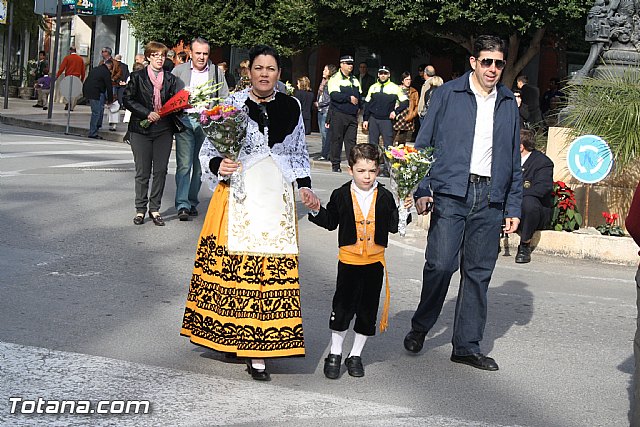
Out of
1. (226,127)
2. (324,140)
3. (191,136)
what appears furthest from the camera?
(324,140)

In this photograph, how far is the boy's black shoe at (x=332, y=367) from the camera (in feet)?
21.9

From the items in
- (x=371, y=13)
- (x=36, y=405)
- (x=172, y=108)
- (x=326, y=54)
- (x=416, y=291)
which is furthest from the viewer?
(x=326, y=54)

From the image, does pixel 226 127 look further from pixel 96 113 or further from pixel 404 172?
pixel 96 113

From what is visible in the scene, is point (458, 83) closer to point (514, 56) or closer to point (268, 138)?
point (268, 138)

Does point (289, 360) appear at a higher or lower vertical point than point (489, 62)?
lower

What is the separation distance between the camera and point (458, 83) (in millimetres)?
7270

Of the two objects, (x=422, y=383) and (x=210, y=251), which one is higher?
(x=210, y=251)

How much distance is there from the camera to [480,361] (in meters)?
7.25

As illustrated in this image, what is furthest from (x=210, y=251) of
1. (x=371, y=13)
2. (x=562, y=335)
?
(x=371, y=13)

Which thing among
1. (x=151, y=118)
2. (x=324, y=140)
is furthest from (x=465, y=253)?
(x=324, y=140)

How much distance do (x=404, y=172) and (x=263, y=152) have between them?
815 mm

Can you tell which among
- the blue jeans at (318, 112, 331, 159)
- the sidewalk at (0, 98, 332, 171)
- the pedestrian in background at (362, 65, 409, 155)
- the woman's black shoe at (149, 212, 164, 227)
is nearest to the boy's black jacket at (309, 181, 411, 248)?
the woman's black shoe at (149, 212, 164, 227)

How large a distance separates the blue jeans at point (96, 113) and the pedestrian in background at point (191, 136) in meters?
13.0

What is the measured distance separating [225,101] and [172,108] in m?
5.01
